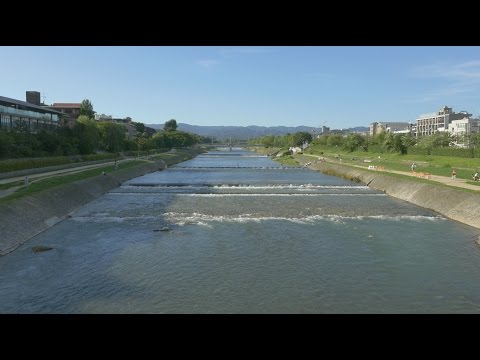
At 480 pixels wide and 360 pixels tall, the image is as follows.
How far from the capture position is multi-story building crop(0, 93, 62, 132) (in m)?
48.1

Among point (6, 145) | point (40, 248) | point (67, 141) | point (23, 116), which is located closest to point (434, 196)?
point (40, 248)

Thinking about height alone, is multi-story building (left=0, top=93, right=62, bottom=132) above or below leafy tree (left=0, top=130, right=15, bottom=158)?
above

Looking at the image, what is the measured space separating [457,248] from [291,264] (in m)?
6.76

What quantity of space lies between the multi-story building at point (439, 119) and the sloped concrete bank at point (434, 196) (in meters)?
97.7

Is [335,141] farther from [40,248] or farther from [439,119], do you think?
[40,248]

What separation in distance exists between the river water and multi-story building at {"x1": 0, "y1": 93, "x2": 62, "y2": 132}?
3204 centimetres

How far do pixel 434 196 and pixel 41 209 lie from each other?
21542mm

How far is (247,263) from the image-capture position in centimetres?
1332

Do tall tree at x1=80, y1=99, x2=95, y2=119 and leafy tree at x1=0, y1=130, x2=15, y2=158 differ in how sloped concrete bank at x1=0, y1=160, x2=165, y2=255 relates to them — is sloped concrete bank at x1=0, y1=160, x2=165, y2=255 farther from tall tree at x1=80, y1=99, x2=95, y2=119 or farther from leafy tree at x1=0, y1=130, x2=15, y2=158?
tall tree at x1=80, y1=99, x2=95, y2=119

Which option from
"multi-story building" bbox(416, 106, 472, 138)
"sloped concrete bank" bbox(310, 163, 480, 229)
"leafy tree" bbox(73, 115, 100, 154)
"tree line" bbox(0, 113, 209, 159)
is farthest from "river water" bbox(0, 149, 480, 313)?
"multi-story building" bbox(416, 106, 472, 138)

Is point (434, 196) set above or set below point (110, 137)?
below
